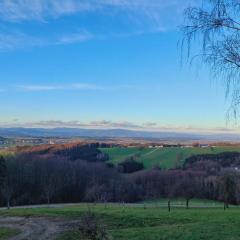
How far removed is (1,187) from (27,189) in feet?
46.5

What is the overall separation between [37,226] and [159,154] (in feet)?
423

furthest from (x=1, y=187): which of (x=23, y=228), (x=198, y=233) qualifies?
(x=198, y=233)

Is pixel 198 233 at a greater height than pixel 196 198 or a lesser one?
greater

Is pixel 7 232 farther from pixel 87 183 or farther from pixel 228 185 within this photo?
pixel 87 183

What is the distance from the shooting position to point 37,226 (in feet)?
126

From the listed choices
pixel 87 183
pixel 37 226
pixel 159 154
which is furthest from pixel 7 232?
pixel 159 154

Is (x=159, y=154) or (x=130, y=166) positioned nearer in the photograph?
(x=130, y=166)

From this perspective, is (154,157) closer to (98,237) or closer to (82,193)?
(82,193)

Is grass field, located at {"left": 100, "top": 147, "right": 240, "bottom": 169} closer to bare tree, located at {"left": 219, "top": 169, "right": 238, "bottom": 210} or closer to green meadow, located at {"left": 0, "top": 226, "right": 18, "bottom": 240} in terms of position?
bare tree, located at {"left": 219, "top": 169, "right": 238, "bottom": 210}

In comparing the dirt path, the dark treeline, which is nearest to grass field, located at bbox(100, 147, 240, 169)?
the dark treeline

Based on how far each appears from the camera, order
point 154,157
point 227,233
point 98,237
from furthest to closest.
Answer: point 154,157, point 227,233, point 98,237

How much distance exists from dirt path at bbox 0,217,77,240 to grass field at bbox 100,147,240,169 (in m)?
102

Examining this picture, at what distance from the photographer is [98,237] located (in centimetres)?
1437

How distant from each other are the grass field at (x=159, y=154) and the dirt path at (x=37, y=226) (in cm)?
10238
